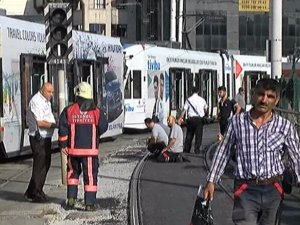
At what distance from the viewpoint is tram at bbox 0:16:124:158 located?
16.8m

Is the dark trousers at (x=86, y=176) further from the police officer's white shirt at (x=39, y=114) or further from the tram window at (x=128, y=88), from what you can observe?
the tram window at (x=128, y=88)

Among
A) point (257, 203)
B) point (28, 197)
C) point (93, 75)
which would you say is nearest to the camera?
point (257, 203)

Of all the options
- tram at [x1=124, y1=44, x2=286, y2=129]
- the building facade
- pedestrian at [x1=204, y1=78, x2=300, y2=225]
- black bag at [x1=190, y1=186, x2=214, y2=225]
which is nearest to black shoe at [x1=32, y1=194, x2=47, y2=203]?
black bag at [x1=190, y1=186, x2=214, y2=225]

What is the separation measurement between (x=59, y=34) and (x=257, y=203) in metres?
8.02

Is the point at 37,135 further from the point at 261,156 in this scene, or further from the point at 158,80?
the point at 158,80

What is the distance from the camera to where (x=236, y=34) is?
79125 millimetres

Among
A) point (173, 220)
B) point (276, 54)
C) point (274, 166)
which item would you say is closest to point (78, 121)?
point (173, 220)

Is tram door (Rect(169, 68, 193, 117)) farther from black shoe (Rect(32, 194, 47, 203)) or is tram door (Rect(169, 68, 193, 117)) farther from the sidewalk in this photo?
black shoe (Rect(32, 194, 47, 203))

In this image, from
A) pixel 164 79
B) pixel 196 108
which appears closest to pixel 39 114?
pixel 196 108

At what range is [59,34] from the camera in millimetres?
13617

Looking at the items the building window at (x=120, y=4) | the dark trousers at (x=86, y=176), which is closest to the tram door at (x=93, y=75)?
the dark trousers at (x=86, y=176)

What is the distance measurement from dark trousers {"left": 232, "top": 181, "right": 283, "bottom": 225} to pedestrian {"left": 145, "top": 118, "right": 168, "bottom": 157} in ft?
35.7

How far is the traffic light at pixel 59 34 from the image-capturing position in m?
13.6

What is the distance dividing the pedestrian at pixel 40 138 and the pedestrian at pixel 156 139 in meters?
5.71
